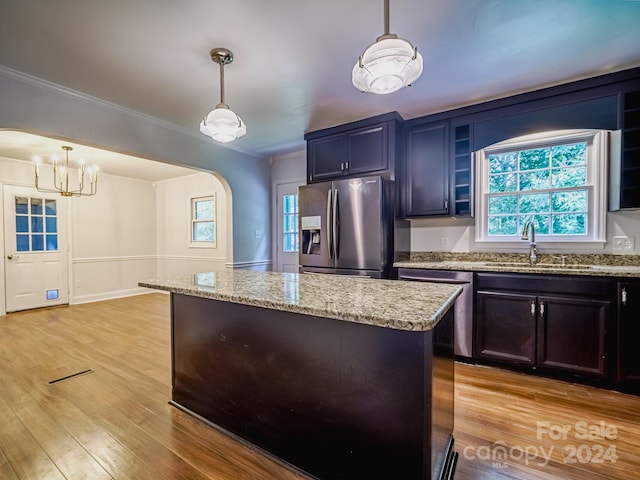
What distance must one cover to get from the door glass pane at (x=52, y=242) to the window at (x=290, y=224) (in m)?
3.91

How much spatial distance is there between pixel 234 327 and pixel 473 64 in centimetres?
254

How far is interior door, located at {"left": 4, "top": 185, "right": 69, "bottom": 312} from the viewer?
15.0 feet

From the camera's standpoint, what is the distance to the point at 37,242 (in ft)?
16.0

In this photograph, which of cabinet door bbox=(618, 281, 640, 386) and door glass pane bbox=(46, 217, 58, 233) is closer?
cabinet door bbox=(618, 281, 640, 386)

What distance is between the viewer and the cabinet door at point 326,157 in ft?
11.3

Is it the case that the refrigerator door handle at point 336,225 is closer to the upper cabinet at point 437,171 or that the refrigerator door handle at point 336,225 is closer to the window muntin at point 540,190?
the upper cabinet at point 437,171

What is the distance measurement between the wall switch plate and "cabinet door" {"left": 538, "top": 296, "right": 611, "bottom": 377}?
719 millimetres

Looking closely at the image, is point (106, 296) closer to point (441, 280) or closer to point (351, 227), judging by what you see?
point (351, 227)

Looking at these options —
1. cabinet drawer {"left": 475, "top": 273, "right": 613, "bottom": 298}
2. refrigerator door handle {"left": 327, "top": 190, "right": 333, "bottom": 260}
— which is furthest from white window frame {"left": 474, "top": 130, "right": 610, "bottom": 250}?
refrigerator door handle {"left": 327, "top": 190, "right": 333, "bottom": 260}

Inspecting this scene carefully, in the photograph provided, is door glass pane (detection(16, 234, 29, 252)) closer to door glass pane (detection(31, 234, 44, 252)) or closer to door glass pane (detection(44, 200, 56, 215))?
door glass pane (detection(31, 234, 44, 252))

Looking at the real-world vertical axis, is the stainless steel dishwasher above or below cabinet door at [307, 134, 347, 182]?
below

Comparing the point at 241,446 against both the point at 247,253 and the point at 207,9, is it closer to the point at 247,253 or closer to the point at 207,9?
the point at 207,9

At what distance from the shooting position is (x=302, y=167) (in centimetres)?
455

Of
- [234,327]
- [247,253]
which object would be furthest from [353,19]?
[247,253]
